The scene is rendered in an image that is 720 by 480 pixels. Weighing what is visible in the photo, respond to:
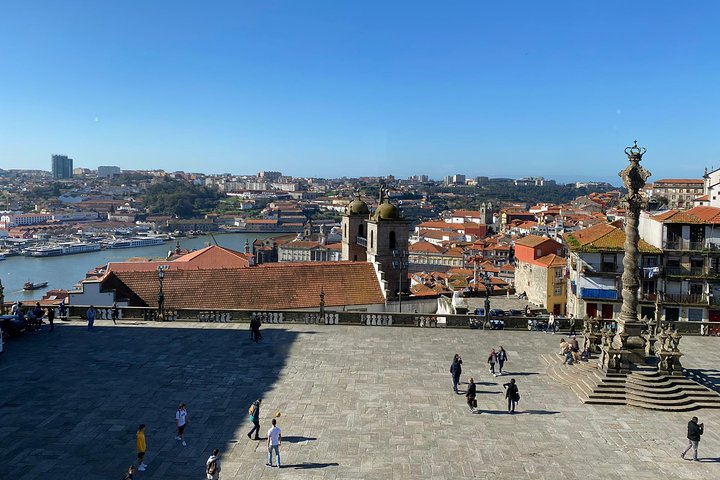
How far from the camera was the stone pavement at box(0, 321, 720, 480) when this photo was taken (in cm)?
1311

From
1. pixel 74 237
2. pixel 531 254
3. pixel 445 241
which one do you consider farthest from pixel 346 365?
pixel 74 237

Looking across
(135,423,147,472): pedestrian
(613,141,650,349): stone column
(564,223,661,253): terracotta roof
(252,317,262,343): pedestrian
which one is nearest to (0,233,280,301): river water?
(564,223,661,253): terracotta roof

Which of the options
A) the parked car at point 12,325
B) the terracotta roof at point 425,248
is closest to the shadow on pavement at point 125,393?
the parked car at point 12,325

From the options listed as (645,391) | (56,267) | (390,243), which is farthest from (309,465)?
(56,267)

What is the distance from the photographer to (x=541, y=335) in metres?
25.2

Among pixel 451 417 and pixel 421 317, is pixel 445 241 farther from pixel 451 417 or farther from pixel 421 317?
pixel 451 417

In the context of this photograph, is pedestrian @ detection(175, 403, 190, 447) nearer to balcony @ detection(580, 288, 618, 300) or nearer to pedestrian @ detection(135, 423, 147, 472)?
pedestrian @ detection(135, 423, 147, 472)

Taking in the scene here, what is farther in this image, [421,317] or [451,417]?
[421,317]

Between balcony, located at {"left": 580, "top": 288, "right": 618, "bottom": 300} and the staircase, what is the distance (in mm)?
18033

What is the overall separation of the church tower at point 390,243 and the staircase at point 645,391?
62.6 ft

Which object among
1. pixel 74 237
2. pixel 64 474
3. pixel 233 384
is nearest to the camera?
pixel 64 474

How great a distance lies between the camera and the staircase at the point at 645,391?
56.3ft

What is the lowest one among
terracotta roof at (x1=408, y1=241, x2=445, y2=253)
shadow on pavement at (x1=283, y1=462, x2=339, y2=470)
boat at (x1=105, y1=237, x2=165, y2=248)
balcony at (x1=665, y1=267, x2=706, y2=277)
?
boat at (x1=105, y1=237, x2=165, y2=248)

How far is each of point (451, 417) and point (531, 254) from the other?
34.0 meters
